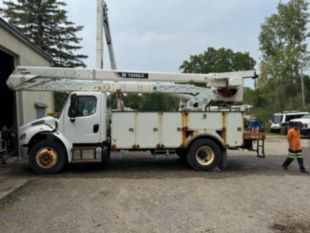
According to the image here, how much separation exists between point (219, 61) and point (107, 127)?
183ft

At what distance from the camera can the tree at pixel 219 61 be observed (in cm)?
6203

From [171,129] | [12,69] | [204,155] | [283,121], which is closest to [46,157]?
[171,129]

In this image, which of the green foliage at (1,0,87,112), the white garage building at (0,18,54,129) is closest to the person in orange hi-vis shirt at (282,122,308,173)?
the white garage building at (0,18,54,129)

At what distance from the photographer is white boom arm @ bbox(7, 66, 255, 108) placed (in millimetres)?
9320

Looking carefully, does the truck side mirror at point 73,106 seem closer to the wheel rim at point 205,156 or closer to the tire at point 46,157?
the tire at point 46,157

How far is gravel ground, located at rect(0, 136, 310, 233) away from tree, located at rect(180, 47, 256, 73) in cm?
5436

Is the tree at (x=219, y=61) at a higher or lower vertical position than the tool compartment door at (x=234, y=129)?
higher

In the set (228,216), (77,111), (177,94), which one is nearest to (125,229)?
(228,216)

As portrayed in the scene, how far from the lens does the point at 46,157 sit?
8797 millimetres

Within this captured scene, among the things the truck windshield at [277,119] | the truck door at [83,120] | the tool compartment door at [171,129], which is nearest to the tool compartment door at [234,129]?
the tool compartment door at [171,129]

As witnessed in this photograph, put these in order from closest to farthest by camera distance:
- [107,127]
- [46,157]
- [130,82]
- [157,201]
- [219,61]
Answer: [157,201] < [46,157] < [107,127] < [130,82] < [219,61]

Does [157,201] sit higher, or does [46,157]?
[46,157]

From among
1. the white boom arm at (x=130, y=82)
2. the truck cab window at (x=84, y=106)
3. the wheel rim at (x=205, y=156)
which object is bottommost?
the wheel rim at (x=205, y=156)

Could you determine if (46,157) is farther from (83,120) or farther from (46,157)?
(83,120)
